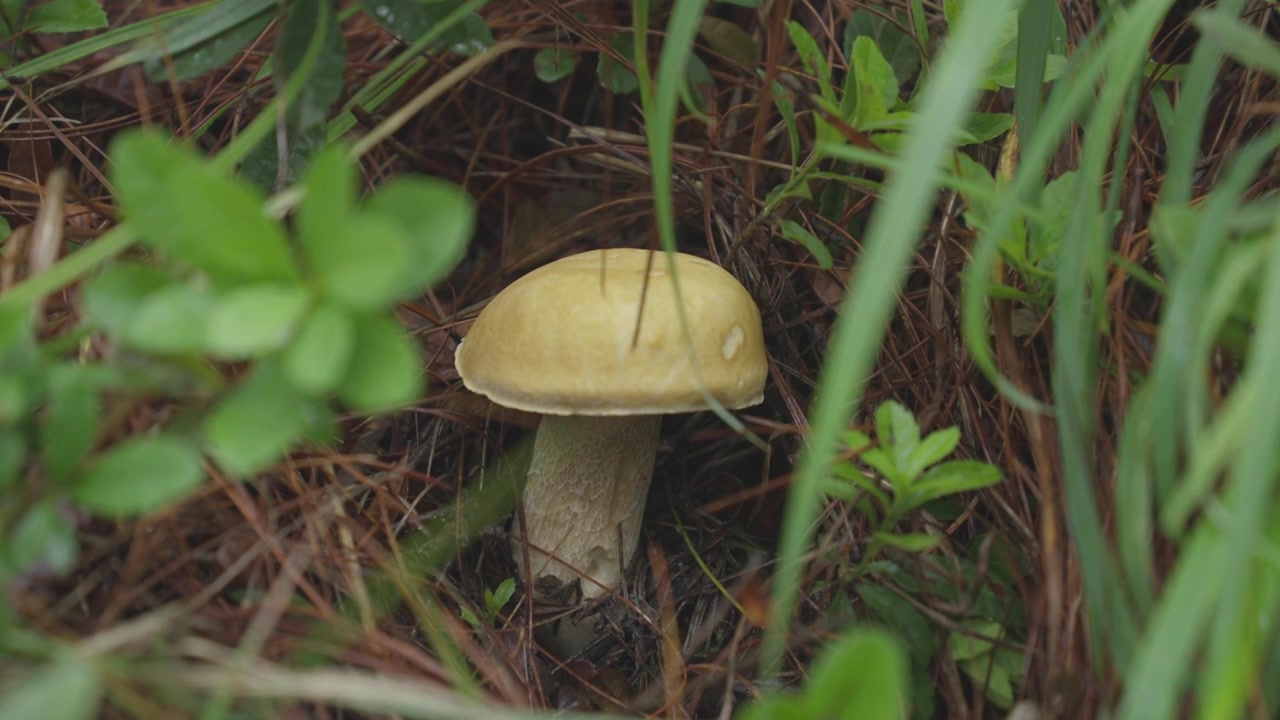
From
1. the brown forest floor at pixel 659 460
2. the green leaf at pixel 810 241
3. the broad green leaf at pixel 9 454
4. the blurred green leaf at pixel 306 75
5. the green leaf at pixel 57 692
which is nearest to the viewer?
the green leaf at pixel 57 692

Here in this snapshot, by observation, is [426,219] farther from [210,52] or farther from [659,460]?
[659,460]

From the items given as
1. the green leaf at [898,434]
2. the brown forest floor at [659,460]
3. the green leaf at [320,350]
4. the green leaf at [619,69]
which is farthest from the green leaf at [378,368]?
the green leaf at [619,69]

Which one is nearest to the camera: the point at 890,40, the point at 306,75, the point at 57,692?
the point at 57,692

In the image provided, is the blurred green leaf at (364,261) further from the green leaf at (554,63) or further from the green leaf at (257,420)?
the green leaf at (554,63)

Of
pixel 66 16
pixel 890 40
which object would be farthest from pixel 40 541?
pixel 890 40

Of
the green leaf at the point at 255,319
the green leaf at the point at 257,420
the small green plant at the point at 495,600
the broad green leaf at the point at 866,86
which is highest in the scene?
the broad green leaf at the point at 866,86
